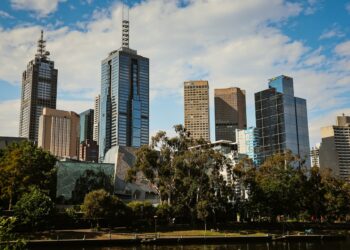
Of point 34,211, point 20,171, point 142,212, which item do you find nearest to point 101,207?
point 142,212

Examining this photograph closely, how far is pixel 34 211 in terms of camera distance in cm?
7275

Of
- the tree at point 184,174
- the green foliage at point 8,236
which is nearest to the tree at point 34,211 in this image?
the tree at point 184,174

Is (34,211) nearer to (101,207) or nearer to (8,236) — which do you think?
(101,207)

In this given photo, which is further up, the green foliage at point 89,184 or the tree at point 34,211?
the green foliage at point 89,184

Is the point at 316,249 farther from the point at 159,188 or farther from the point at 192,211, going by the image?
the point at 159,188

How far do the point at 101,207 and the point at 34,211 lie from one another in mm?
12317

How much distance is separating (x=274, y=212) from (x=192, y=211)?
21233 millimetres

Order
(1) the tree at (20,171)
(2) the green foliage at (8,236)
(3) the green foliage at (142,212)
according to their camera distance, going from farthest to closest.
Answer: (1) the tree at (20,171)
(3) the green foliage at (142,212)
(2) the green foliage at (8,236)

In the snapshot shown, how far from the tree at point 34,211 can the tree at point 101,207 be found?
6.90 m

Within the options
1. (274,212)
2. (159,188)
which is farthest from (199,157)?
(274,212)

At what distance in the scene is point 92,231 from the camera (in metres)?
78.2

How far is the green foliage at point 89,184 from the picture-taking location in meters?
118

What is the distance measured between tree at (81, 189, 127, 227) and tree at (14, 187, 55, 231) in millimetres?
6900

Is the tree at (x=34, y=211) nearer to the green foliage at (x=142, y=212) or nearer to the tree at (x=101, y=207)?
the tree at (x=101, y=207)
